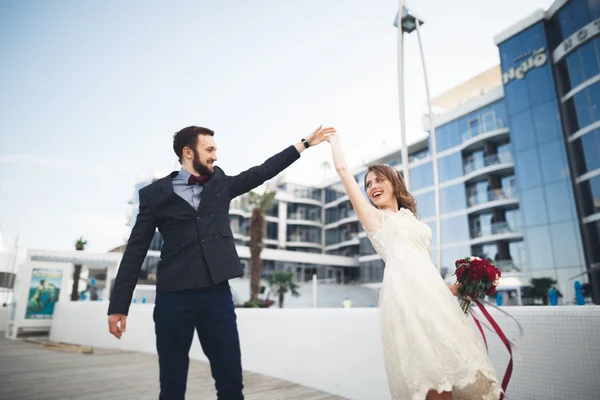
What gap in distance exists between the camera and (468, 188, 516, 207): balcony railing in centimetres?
2964

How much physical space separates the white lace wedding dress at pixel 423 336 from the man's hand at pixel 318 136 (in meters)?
0.78

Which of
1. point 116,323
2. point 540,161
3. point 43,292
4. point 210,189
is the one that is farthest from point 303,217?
point 116,323

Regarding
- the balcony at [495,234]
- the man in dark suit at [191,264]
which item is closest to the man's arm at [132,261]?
the man in dark suit at [191,264]

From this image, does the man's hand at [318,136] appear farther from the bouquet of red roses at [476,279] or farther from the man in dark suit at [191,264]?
the bouquet of red roses at [476,279]

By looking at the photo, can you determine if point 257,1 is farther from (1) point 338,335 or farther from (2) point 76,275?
(2) point 76,275

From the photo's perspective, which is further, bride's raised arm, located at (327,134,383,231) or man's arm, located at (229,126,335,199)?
man's arm, located at (229,126,335,199)

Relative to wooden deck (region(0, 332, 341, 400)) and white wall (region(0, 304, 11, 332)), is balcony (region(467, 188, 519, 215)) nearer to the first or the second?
wooden deck (region(0, 332, 341, 400))

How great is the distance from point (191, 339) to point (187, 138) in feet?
3.99

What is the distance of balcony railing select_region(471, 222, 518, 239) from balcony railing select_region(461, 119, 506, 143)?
775 centimetres

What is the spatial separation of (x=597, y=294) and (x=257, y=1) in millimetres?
23851

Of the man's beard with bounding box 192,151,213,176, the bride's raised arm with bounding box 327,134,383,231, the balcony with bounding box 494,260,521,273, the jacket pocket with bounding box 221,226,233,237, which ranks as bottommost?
the jacket pocket with bounding box 221,226,233,237

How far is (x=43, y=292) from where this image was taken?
1280 cm

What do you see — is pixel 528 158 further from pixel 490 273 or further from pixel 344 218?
pixel 490 273

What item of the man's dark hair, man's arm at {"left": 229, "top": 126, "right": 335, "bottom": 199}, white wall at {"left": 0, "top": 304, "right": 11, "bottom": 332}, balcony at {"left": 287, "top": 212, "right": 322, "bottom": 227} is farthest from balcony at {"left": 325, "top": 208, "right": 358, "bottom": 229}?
the man's dark hair
